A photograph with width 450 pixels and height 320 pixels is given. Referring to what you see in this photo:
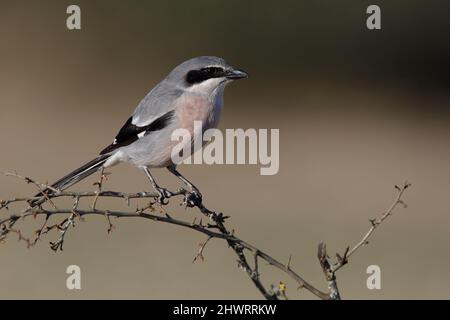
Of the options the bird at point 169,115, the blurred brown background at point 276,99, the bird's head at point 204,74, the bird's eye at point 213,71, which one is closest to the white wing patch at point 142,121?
the bird at point 169,115

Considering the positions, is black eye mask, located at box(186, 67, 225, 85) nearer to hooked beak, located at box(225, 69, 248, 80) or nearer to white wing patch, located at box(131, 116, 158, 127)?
hooked beak, located at box(225, 69, 248, 80)

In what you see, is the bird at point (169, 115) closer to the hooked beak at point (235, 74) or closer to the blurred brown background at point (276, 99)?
the hooked beak at point (235, 74)

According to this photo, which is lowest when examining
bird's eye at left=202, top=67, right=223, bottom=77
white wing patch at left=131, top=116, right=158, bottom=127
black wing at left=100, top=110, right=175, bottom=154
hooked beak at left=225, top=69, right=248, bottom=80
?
black wing at left=100, top=110, right=175, bottom=154

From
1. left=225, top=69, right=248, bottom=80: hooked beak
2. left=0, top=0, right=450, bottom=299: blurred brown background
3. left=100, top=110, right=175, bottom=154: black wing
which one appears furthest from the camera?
left=0, top=0, right=450, bottom=299: blurred brown background

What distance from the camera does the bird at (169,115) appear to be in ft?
13.2

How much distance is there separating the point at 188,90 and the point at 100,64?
34.8 ft

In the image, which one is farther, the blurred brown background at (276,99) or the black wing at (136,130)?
the blurred brown background at (276,99)

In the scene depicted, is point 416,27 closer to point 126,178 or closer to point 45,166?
point 126,178

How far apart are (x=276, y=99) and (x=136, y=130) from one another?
10.3m

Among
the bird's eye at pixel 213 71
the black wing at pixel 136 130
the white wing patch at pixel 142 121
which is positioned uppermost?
the bird's eye at pixel 213 71

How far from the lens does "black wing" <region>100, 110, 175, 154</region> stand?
4.16 meters

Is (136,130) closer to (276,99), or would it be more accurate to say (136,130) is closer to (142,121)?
(142,121)

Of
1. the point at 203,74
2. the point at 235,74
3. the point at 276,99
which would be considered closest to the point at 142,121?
the point at 203,74

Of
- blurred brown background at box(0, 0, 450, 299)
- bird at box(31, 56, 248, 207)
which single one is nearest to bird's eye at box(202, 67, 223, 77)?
bird at box(31, 56, 248, 207)
